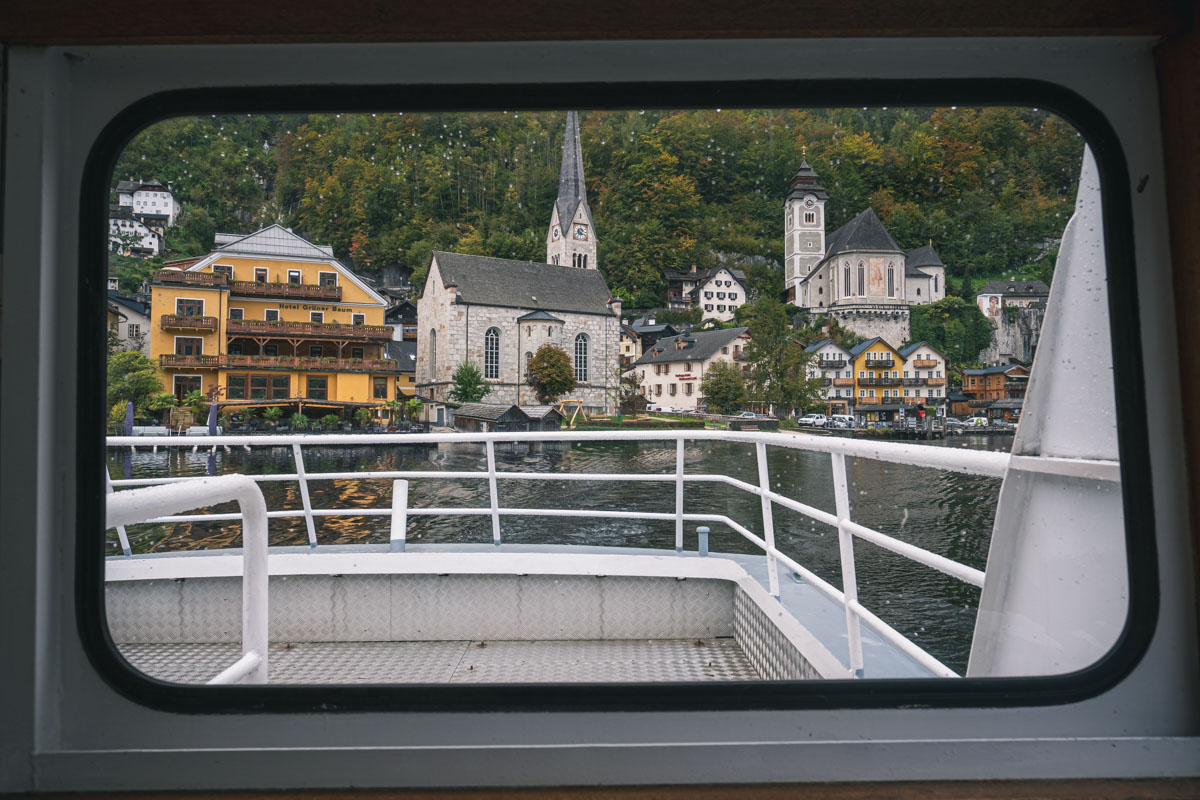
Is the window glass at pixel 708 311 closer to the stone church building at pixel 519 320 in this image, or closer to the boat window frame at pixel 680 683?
the boat window frame at pixel 680 683

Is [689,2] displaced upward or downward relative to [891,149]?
downward

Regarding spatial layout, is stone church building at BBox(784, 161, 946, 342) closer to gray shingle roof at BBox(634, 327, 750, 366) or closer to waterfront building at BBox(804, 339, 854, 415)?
waterfront building at BBox(804, 339, 854, 415)

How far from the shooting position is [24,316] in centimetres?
79

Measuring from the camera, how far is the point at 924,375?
3.63 metres

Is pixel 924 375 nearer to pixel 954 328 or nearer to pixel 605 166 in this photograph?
pixel 954 328

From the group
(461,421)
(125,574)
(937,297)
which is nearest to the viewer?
(125,574)

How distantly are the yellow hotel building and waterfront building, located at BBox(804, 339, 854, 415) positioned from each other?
10.1ft

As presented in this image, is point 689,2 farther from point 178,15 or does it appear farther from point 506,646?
point 506,646

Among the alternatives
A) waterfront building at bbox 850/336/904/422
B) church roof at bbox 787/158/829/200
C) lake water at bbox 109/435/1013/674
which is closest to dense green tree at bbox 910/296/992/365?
lake water at bbox 109/435/1013/674

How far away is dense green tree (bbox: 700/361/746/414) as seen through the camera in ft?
21.4

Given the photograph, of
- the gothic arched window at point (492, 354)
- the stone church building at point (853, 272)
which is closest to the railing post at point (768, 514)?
the stone church building at point (853, 272)

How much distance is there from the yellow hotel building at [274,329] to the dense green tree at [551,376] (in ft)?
15.5

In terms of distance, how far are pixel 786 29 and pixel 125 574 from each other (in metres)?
2.56

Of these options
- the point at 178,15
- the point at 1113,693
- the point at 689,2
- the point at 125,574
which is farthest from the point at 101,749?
the point at 125,574
